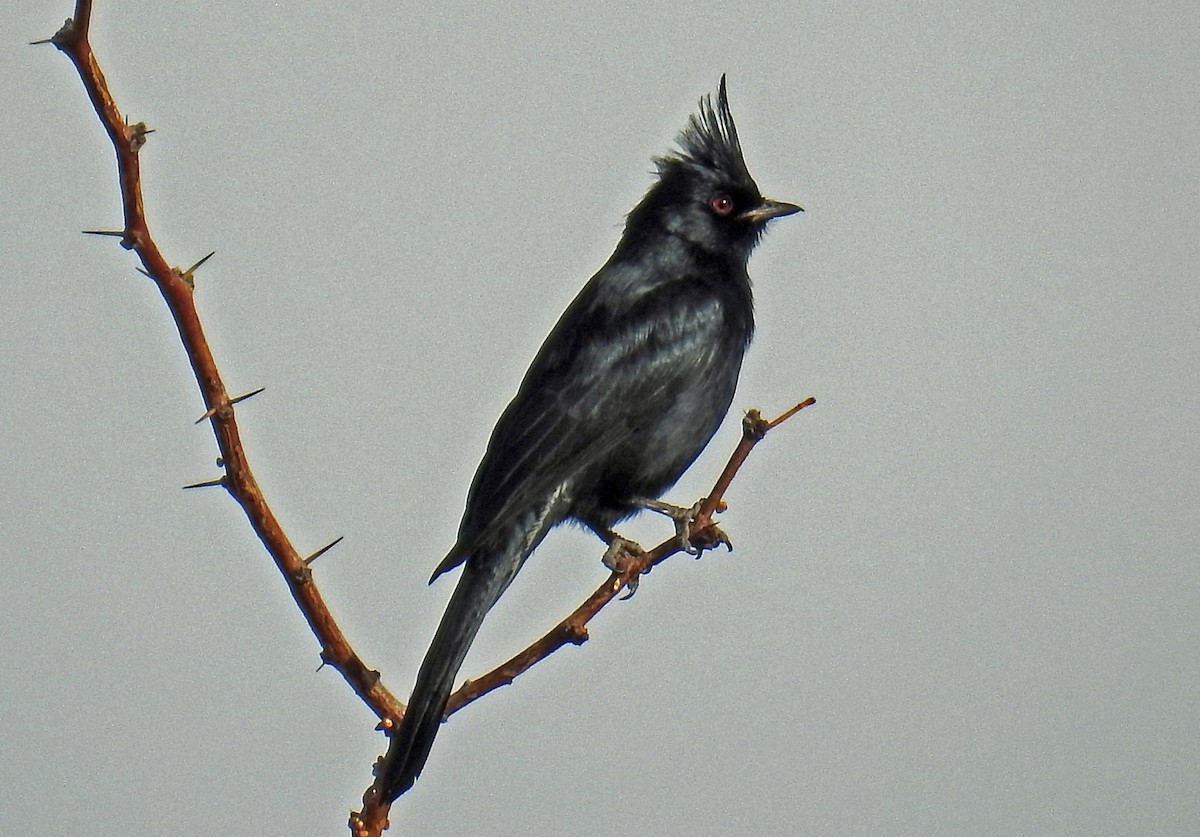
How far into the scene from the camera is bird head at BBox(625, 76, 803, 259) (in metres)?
6.25

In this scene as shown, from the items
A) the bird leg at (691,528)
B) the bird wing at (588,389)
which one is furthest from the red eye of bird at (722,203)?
the bird leg at (691,528)

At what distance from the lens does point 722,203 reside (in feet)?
20.7

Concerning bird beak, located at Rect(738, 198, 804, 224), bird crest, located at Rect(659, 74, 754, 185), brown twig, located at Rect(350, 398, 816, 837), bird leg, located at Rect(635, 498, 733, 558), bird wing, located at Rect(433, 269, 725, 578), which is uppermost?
bird crest, located at Rect(659, 74, 754, 185)

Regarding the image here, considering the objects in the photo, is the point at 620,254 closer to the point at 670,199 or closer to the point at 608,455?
the point at 670,199

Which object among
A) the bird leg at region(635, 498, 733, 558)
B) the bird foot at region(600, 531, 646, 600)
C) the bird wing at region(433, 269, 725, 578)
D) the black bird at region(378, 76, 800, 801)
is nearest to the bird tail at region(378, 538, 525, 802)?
the black bird at region(378, 76, 800, 801)

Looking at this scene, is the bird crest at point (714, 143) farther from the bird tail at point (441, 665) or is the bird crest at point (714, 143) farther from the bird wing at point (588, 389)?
the bird tail at point (441, 665)

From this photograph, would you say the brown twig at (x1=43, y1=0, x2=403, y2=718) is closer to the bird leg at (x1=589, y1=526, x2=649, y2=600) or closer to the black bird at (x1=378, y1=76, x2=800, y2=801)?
the black bird at (x1=378, y1=76, x2=800, y2=801)

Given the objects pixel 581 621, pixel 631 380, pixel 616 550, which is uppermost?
pixel 631 380

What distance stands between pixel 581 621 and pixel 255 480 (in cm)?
91

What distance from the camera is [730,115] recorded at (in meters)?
6.22

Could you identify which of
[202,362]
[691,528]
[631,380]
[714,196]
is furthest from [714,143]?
[202,362]

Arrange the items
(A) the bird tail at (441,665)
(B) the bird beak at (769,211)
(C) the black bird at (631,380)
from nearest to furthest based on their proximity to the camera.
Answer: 1. (A) the bird tail at (441,665)
2. (C) the black bird at (631,380)
3. (B) the bird beak at (769,211)

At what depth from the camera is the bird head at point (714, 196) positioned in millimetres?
6246

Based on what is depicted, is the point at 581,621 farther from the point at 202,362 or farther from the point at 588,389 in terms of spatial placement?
the point at 588,389
